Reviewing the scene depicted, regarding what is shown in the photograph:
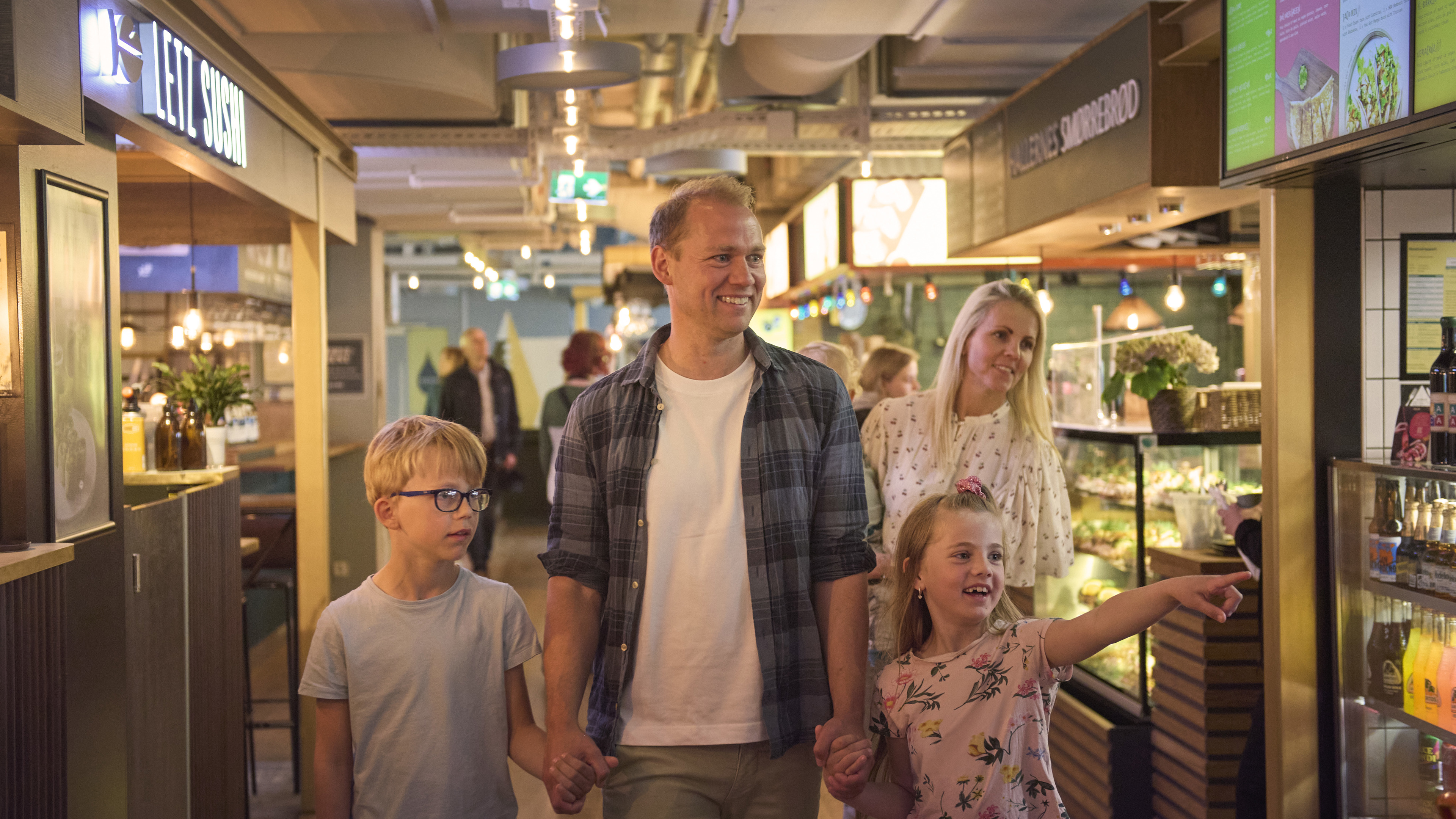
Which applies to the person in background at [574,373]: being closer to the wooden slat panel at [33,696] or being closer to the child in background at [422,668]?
the wooden slat panel at [33,696]

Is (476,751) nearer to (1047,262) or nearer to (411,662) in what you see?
(411,662)

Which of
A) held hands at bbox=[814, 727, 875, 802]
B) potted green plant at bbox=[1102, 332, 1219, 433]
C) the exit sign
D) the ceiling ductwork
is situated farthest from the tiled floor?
the ceiling ductwork

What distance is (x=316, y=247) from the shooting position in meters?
4.82

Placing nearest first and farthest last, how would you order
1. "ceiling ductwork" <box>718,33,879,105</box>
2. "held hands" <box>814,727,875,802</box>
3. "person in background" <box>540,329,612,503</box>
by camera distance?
"held hands" <box>814,727,875,802</box>
"ceiling ductwork" <box>718,33,879,105</box>
"person in background" <box>540,329,612,503</box>

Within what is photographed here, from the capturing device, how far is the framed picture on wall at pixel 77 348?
8.70ft

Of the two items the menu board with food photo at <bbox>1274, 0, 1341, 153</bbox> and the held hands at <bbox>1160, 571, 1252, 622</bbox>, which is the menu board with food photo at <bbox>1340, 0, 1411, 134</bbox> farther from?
the held hands at <bbox>1160, 571, 1252, 622</bbox>

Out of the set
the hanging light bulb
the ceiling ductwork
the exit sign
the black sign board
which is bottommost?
the black sign board

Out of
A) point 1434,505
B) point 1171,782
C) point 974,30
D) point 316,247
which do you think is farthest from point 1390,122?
point 316,247

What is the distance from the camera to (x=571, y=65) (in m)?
4.55

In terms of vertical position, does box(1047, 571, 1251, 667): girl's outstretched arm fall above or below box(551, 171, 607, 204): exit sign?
below

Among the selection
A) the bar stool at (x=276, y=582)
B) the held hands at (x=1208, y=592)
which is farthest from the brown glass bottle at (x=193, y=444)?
the held hands at (x=1208, y=592)

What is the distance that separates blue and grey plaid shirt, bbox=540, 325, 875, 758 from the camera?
6.31 ft

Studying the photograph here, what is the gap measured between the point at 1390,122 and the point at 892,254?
4823 millimetres

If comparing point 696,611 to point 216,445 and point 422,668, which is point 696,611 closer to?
point 422,668
